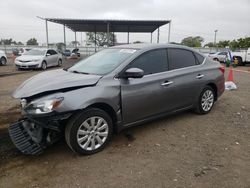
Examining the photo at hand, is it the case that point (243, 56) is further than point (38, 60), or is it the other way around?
point (243, 56)

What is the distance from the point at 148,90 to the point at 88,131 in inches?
50.5

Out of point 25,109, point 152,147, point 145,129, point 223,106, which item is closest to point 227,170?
point 152,147

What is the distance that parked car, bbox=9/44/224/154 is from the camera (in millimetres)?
3807

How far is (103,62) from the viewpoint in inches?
193

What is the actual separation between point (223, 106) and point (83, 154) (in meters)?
4.27

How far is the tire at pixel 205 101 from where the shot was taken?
5922mm

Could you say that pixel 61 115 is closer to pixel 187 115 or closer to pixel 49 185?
pixel 49 185

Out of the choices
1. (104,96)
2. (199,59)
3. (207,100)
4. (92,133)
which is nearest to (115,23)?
(199,59)

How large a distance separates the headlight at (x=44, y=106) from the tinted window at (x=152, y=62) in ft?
4.76

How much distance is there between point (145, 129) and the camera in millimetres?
5180

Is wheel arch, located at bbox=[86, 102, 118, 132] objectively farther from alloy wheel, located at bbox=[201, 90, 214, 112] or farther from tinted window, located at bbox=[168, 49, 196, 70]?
alloy wheel, located at bbox=[201, 90, 214, 112]

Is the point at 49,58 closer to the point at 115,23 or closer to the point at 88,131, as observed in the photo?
the point at 115,23

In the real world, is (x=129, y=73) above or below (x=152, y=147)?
above

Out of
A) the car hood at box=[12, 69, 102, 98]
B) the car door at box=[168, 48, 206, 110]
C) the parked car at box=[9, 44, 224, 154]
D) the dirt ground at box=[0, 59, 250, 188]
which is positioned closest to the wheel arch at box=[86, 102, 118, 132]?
the parked car at box=[9, 44, 224, 154]
